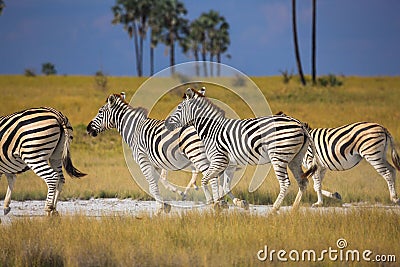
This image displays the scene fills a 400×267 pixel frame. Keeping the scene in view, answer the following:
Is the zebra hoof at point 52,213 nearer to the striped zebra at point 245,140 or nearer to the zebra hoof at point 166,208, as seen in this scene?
the zebra hoof at point 166,208

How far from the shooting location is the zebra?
1205 cm

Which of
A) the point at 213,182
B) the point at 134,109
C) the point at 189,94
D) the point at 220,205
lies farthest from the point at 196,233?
the point at 134,109

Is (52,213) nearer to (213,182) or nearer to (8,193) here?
(8,193)

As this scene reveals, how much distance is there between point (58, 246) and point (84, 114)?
78.2 ft

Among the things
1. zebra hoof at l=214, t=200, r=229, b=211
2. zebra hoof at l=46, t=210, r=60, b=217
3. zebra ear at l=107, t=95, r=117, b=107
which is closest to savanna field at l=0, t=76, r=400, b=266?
zebra hoof at l=46, t=210, r=60, b=217

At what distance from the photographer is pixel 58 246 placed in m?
8.96

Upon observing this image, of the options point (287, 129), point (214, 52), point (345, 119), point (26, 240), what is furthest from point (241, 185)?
point (214, 52)

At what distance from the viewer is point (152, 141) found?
490 inches

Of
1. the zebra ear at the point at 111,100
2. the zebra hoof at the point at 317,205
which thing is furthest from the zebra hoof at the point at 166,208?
the zebra hoof at the point at 317,205

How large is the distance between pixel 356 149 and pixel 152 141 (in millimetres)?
3833

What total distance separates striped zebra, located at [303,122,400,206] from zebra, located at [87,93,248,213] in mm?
2702

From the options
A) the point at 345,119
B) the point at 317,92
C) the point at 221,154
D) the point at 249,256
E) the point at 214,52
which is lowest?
the point at 249,256

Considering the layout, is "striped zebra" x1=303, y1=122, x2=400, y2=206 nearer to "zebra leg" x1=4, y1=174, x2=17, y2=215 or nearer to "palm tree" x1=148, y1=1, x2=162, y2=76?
"zebra leg" x1=4, y1=174, x2=17, y2=215

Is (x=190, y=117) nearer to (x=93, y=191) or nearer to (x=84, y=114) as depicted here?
(x=93, y=191)
